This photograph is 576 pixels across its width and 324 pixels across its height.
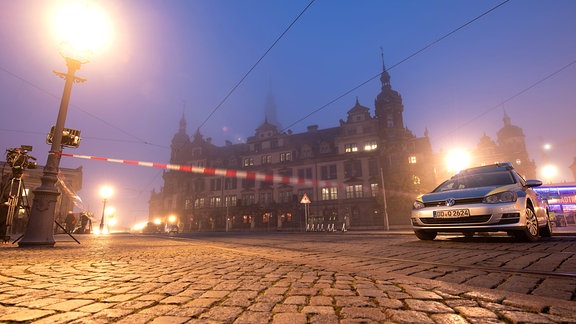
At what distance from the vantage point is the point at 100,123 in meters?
171

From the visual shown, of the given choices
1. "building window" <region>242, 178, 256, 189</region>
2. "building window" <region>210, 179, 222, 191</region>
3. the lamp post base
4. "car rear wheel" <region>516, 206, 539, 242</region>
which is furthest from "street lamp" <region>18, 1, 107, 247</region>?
"building window" <region>210, 179, 222, 191</region>

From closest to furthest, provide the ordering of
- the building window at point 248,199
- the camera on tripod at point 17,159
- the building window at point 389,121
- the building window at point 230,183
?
the camera on tripod at point 17,159, the building window at point 389,121, the building window at point 248,199, the building window at point 230,183

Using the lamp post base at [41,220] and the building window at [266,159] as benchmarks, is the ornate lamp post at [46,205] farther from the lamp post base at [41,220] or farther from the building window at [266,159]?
the building window at [266,159]

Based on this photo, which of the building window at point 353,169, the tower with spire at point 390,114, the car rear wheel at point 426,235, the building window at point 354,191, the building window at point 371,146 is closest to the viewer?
the car rear wheel at point 426,235

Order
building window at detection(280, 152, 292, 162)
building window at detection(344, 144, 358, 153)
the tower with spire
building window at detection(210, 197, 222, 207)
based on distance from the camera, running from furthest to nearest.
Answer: building window at detection(210, 197, 222, 207) < building window at detection(280, 152, 292, 162) < building window at detection(344, 144, 358, 153) < the tower with spire

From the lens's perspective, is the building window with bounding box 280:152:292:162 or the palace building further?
the building window with bounding box 280:152:292:162

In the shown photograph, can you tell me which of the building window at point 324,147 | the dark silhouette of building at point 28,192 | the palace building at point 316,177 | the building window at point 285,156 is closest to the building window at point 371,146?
the palace building at point 316,177

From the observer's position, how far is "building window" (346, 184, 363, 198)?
37.8 metres

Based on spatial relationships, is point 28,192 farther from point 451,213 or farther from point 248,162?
point 451,213

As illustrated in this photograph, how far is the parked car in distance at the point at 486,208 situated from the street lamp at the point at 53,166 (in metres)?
10.3

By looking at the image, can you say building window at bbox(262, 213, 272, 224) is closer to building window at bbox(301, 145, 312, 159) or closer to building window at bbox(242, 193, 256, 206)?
building window at bbox(242, 193, 256, 206)

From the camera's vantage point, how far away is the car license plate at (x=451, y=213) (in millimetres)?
6090

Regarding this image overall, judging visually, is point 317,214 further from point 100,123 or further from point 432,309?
point 100,123

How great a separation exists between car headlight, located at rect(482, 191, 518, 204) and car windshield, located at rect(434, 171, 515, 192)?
0.86 m
